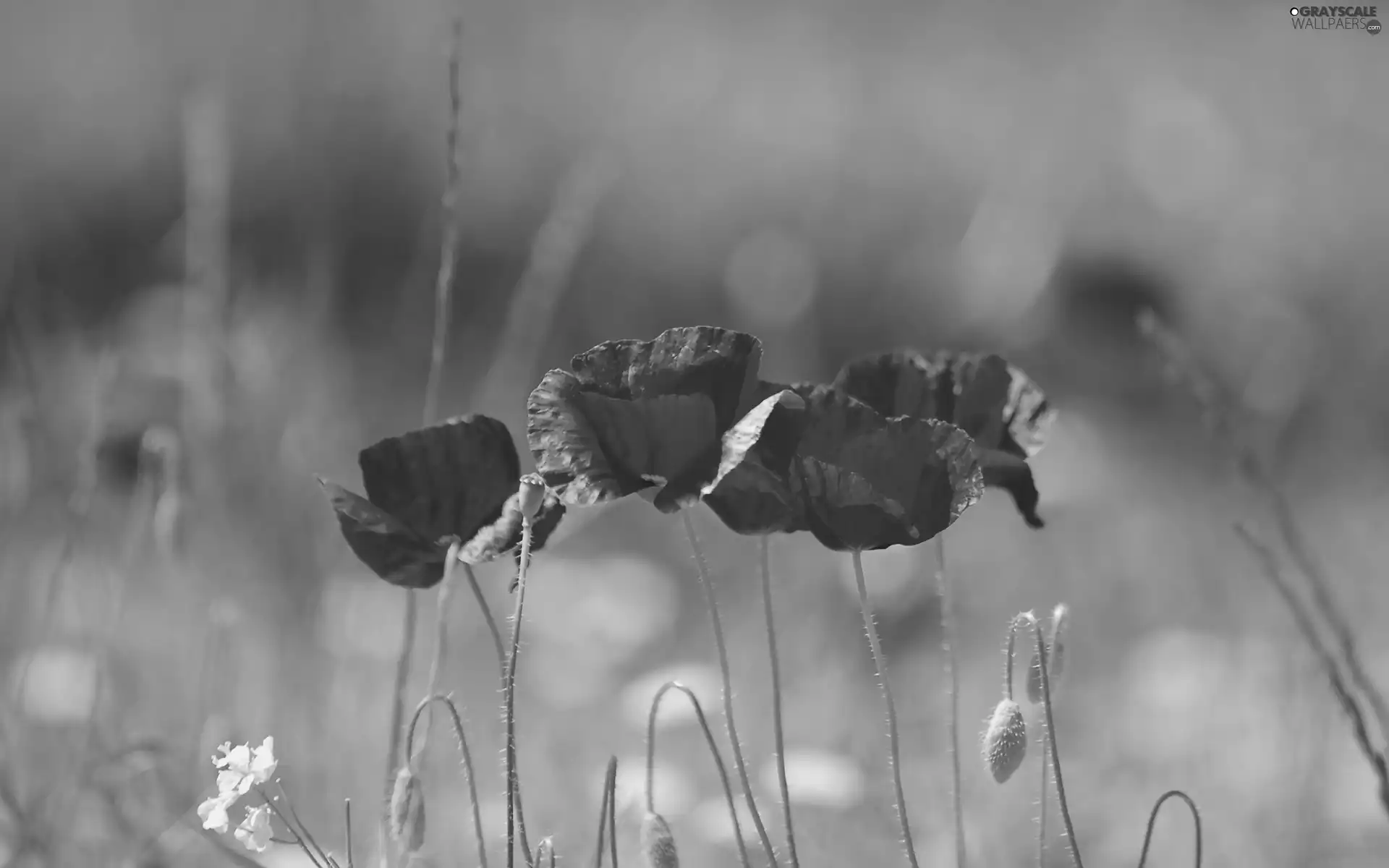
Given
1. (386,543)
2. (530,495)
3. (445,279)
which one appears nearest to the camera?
(530,495)

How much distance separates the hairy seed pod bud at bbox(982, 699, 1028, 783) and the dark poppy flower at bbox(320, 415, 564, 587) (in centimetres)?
27

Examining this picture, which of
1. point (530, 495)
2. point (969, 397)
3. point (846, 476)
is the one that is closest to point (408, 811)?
point (530, 495)

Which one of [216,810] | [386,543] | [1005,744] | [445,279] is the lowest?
[1005,744]

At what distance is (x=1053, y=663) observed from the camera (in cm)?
79

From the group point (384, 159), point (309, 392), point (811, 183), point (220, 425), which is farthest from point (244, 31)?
point (220, 425)

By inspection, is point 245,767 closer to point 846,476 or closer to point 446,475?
point 446,475

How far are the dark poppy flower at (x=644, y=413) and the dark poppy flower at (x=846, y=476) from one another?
Result: 21 mm

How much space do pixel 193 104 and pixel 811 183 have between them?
10.5ft

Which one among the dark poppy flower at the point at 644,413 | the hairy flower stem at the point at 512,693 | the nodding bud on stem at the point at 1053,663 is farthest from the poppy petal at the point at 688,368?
the nodding bud on stem at the point at 1053,663

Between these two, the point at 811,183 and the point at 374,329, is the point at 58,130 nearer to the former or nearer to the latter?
the point at 374,329

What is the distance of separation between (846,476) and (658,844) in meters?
0.23

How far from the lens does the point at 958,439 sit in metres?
0.72

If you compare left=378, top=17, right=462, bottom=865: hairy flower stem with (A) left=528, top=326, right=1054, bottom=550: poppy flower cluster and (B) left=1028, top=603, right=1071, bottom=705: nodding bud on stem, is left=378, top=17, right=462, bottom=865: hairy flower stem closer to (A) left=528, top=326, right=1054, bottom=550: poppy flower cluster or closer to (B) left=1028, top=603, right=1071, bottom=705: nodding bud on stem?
(A) left=528, top=326, right=1054, bottom=550: poppy flower cluster

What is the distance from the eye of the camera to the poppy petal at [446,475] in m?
0.80
